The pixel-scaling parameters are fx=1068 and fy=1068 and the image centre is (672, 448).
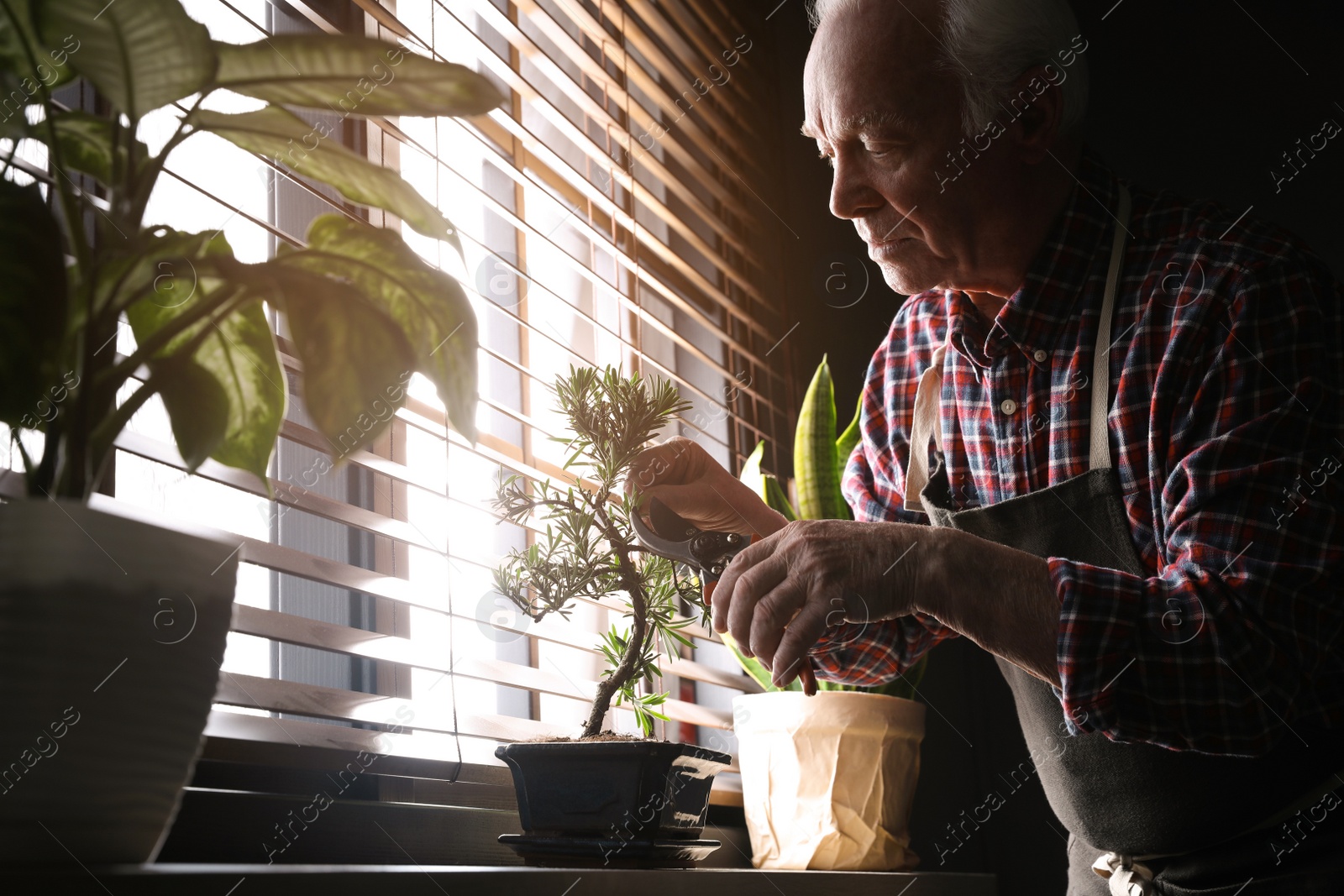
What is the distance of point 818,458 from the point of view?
1.54 m

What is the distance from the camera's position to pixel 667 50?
6.07 feet

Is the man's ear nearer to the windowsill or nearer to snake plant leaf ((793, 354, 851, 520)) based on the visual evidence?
snake plant leaf ((793, 354, 851, 520))

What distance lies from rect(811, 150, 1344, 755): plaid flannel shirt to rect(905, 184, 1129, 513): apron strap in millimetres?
12

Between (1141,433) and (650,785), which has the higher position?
(1141,433)

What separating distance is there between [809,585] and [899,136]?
1.79ft

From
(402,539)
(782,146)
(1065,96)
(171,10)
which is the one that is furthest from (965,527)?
(782,146)

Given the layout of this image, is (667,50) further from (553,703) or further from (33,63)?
(33,63)

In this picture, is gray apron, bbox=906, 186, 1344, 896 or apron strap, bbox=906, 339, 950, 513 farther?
apron strap, bbox=906, 339, 950, 513

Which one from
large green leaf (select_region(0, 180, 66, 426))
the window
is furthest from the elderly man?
large green leaf (select_region(0, 180, 66, 426))

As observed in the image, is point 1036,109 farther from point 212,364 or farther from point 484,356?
point 212,364

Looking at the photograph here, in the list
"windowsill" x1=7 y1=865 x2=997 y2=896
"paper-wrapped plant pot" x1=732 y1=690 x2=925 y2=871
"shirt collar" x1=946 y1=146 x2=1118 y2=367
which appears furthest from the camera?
"paper-wrapped plant pot" x1=732 y1=690 x2=925 y2=871

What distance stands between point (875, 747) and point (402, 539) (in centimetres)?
65

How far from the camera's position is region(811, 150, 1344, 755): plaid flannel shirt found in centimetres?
85

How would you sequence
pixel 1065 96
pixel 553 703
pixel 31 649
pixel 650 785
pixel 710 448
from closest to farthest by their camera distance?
pixel 31 649
pixel 650 785
pixel 1065 96
pixel 553 703
pixel 710 448
